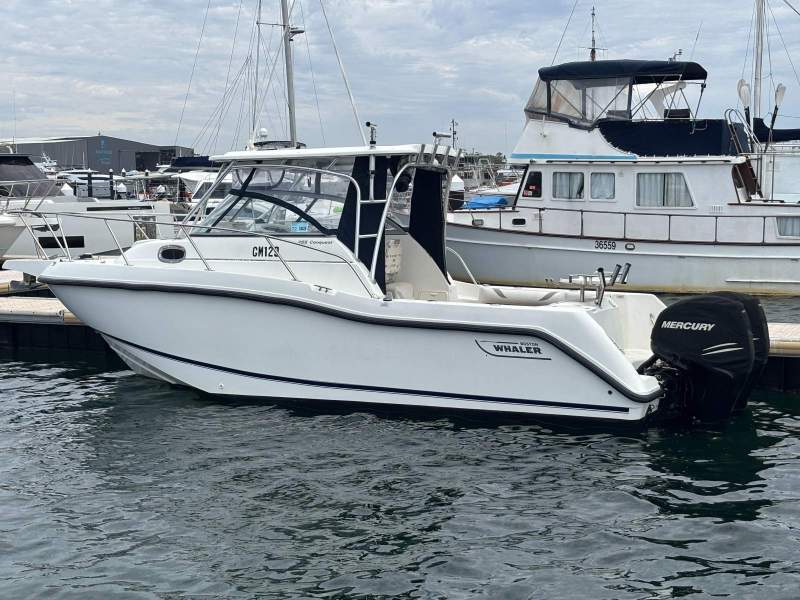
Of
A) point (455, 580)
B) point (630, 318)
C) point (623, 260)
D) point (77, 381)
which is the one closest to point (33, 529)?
point (455, 580)

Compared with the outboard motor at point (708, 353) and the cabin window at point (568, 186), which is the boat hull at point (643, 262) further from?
the outboard motor at point (708, 353)

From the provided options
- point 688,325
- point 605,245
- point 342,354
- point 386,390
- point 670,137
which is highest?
point 670,137

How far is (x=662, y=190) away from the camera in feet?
56.4

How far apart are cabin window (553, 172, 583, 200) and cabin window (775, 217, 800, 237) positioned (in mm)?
3577

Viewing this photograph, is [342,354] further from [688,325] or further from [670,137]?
[670,137]

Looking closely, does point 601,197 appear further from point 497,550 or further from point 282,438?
point 497,550

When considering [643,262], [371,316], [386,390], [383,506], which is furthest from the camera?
[643,262]

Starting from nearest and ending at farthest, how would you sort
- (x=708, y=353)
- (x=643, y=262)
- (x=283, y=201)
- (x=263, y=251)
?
(x=708, y=353) → (x=263, y=251) → (x=283, y=201) → (x=643, y=262)

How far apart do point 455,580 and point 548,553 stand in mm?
680

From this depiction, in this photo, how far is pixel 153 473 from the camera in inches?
286

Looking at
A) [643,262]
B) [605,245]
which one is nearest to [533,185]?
[605,245]

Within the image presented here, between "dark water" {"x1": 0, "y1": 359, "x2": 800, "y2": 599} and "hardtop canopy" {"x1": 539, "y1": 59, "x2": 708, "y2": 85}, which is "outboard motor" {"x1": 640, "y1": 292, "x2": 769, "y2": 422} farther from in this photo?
"hardtop canopy" {"x1": 539, "y1": 59, "x2": 708, "y2": 85}

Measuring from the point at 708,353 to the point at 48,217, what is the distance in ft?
54.1

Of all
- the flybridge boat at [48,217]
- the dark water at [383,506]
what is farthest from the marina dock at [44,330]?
the flybridge boat at [48,217]
